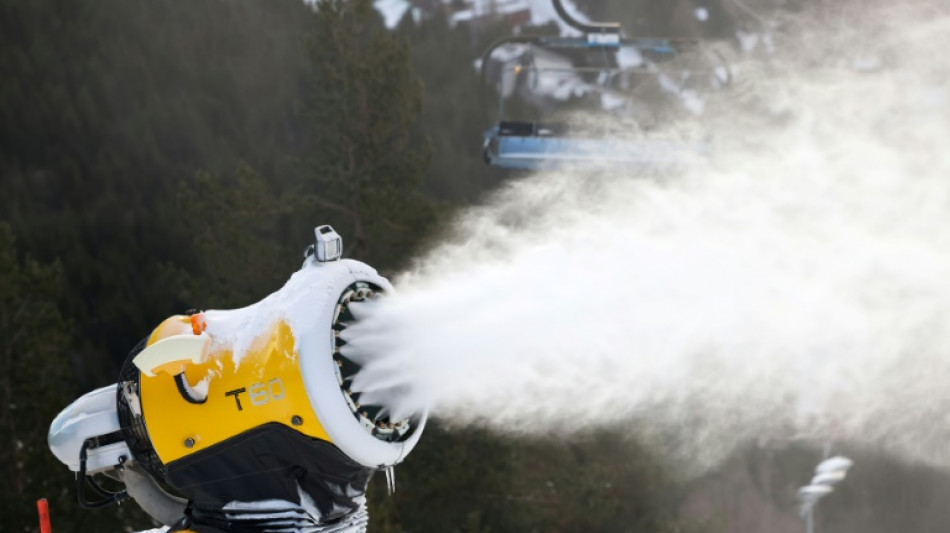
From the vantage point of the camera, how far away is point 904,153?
5895 mm

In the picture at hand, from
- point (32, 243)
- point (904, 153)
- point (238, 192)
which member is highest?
point (904, 153)

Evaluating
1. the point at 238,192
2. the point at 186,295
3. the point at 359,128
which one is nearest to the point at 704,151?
the point at 359,128

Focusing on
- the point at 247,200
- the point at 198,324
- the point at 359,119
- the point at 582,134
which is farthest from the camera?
the point at 359,119

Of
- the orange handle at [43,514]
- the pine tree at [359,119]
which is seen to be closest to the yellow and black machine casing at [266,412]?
the orange handle at [43,514]

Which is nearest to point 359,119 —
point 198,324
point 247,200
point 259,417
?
point 247,200

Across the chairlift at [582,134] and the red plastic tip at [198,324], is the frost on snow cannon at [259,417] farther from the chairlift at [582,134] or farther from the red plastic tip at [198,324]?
the chairlift at [582,134]

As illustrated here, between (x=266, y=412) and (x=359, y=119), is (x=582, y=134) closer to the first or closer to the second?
(x=359, y=119)

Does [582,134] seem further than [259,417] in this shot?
Yes

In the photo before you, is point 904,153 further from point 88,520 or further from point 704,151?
point 88,520

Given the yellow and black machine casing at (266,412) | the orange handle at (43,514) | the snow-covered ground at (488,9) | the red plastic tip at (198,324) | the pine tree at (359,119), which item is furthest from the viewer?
the snow-covered ground at (488,9)

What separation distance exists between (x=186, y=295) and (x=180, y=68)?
14419 mm

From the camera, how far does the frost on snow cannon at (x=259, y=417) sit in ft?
8.79

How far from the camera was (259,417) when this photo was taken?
2.74 m

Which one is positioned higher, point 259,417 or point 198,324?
point 198,324
